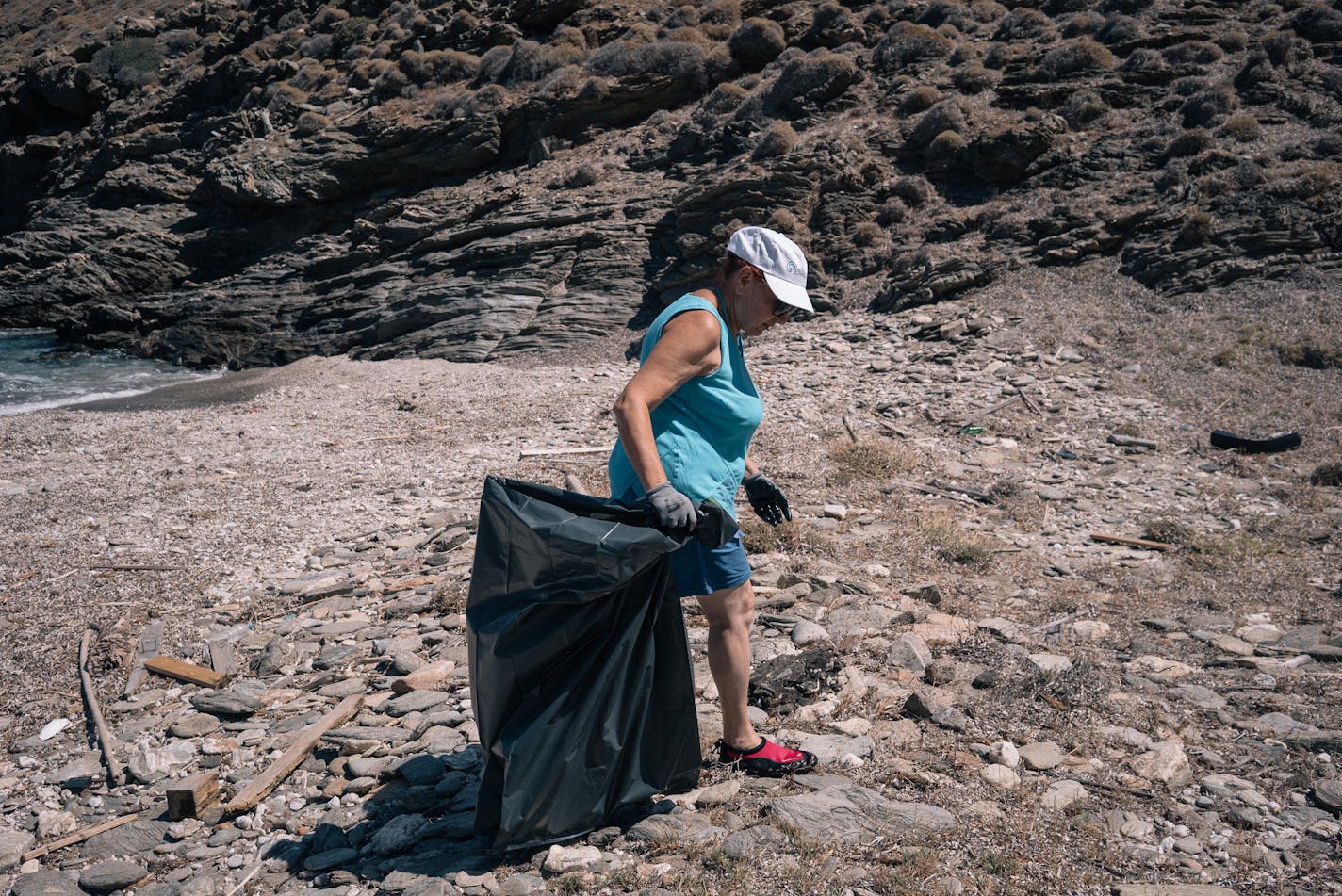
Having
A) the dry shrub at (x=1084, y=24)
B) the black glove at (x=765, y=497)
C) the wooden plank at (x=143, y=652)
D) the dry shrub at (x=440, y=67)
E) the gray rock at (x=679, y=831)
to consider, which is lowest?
the wooden plank at (x=143, y=652)

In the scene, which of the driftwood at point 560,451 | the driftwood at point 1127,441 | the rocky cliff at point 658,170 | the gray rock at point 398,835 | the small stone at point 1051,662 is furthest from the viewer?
the rocky cliff at point 658,170

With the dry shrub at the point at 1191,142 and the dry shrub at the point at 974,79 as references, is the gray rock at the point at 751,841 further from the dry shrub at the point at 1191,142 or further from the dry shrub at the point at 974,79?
the dry shrub at the point at 974,79

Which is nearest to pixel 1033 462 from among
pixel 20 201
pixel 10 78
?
pixel 20 201

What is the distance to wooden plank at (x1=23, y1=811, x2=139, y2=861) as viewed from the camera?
9.12ft

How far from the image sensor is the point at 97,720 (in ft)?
11.9

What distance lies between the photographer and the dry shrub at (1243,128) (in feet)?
52.7

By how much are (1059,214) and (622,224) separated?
937cm

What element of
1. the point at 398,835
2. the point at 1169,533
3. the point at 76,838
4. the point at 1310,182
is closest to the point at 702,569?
the point at 398,835

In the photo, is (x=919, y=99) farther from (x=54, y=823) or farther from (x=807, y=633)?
(x=54, y=823)

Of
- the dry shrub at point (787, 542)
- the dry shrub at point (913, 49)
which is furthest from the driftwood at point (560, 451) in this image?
the dry shrub at point (913, 49)

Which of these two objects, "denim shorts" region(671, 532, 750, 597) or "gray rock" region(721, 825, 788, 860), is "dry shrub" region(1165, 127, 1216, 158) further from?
"gray rock" region(721, 825, 788, 860)

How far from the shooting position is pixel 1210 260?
531 inches

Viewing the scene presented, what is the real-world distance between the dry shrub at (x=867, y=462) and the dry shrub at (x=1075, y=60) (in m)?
15.6

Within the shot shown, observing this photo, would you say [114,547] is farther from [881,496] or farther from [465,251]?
[465,251]
